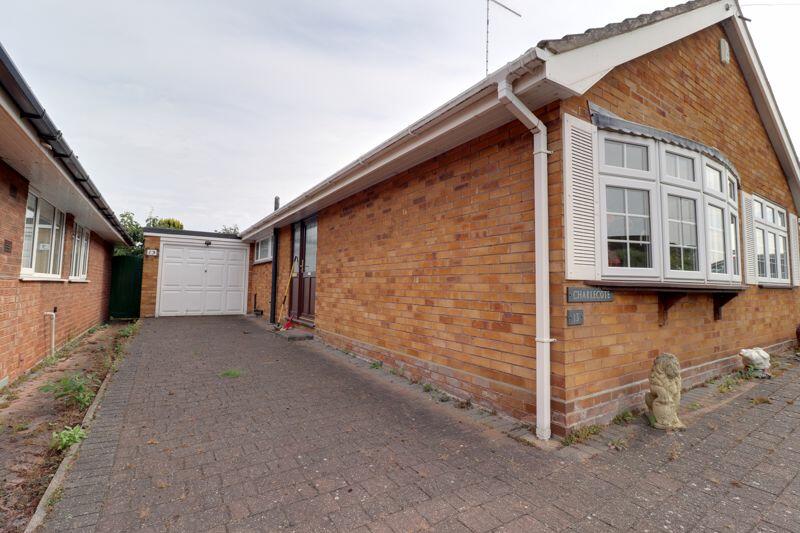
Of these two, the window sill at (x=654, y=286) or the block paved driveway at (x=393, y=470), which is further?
the window sill at (x=654, y=286)

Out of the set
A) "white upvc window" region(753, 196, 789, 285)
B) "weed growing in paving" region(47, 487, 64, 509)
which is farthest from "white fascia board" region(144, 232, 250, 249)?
"white upvc window" region(753, 196, 789, 285)

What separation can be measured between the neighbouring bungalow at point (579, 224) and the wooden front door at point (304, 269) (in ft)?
7.97

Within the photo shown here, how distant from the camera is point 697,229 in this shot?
4066 millimetres

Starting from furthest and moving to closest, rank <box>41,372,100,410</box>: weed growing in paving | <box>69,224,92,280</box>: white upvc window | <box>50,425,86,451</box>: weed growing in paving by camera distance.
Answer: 1. <box>69,224,92,280</box>: white upvc window
2. <box>41,372,100,410</box>: weed growing in paving
3. <box>50,425,86,451</box>: weed growing in paving

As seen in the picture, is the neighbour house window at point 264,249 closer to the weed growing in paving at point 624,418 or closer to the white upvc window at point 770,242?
the weed growing in paving at point 624,418

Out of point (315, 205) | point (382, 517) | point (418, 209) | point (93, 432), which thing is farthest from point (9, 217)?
point (382, 517)

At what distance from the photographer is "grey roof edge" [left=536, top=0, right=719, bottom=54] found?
285 cm

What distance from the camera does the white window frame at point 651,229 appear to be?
133 inches

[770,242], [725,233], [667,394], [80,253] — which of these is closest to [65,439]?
[667,394]

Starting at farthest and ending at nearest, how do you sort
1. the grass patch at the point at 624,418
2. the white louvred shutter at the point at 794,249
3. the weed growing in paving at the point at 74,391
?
the white louvred shutter at the point at 794,249 < the weed growing in paving at the point at 74,391 < the grass patch at the point at 624,418

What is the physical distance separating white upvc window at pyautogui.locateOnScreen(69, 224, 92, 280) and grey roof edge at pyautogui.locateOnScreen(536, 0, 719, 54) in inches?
354

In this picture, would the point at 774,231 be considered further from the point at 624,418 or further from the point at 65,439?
the point at 65,439

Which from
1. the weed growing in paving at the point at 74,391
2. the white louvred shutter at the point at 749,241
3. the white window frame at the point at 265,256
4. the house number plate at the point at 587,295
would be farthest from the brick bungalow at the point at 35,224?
the white louvred shutter at the point at 749,241

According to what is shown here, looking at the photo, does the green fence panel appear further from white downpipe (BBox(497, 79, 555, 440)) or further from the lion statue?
the lion statue
